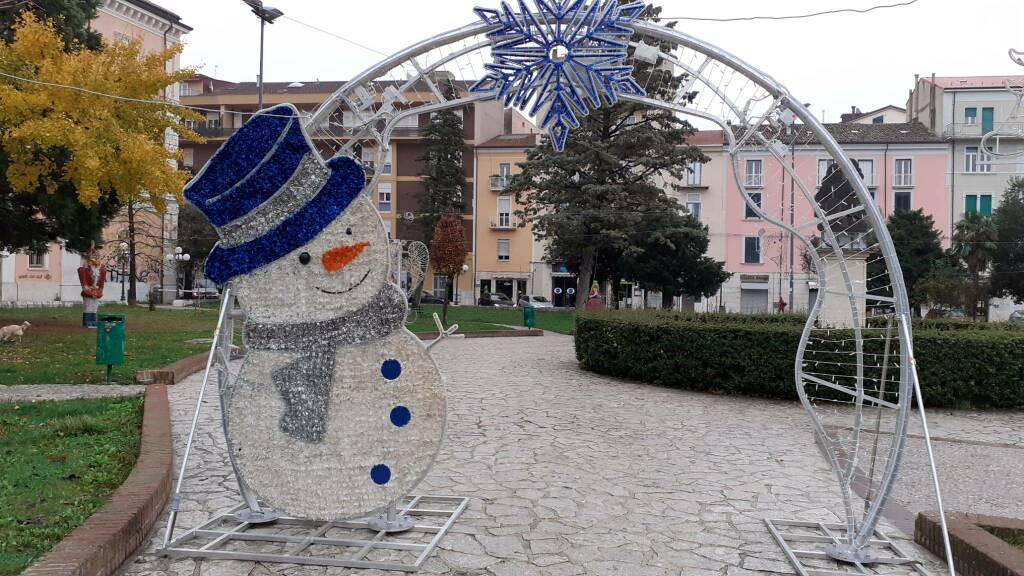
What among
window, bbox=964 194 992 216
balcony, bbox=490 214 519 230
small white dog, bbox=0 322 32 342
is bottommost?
small white dog, bbox=0 322 32 342

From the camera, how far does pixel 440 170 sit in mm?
52344

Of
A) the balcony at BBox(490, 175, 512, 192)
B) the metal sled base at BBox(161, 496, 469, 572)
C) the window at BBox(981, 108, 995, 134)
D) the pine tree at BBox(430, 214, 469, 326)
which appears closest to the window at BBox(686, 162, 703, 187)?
the balcony at BBox(490, 175, 512, 192)

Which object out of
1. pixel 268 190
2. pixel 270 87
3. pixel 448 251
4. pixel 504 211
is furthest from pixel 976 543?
pixel 270 87

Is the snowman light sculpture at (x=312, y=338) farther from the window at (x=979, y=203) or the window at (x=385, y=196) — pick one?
the window at (x=979, y=203)

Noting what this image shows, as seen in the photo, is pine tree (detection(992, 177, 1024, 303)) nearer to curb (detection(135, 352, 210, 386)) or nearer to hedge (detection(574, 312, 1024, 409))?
hedge (detection(574, 312, 1024, 409))

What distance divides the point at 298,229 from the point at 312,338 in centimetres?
78

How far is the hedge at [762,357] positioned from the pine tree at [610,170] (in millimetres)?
16769

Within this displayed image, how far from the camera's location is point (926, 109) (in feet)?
169

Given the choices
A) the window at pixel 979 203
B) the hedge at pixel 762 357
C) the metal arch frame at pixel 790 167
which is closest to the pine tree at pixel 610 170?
the hedge at pixel 762 357

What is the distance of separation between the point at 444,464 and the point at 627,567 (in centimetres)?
304

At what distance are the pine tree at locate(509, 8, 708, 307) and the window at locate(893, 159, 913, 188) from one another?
24328 millimetres

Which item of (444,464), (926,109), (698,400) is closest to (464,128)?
(926,109)

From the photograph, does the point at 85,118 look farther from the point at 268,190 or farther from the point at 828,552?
the point at 828,552

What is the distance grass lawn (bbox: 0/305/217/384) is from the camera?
38.5 feet
